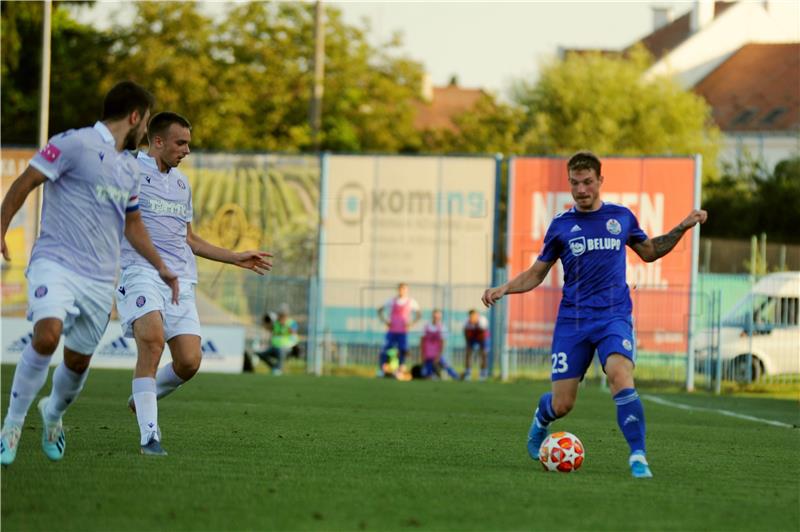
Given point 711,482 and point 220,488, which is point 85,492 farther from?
point 711,482

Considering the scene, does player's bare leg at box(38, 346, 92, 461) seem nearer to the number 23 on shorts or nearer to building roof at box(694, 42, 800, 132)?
the number 23 on shorts

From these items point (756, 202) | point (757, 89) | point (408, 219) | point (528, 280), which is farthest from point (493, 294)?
point (757, 89)

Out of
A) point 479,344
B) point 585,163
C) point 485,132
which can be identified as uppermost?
point 485,132

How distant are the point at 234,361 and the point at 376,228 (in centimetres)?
683

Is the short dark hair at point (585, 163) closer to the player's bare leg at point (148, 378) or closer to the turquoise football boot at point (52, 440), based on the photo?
the player's bare leg at point (148, 378)

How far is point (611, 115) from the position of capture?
6212 cm

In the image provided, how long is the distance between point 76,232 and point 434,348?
22.2 meters

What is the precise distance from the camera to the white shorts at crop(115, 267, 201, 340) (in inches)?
393

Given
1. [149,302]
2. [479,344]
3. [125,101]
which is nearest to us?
[125,101]

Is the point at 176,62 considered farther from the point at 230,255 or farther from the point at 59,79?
the point at 230,255

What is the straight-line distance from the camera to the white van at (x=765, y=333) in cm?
2739

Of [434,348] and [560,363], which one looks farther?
[434,348]

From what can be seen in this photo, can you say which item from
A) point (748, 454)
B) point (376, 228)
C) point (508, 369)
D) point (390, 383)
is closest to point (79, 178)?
point (748, 454)

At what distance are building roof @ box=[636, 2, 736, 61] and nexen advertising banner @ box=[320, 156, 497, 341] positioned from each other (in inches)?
2285
